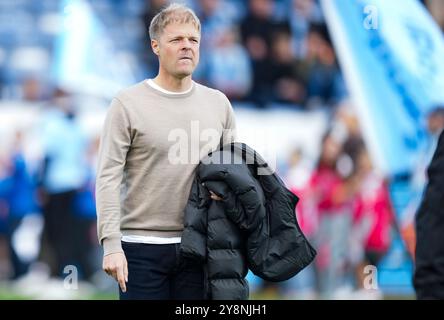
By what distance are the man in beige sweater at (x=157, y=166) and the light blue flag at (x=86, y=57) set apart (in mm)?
5867

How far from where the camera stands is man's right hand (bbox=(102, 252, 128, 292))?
388cm

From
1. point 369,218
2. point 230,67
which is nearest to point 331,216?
point 369,218

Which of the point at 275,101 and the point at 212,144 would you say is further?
the point at 275,101

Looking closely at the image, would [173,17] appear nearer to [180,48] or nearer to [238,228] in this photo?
[180,48]

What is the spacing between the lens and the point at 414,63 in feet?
32.8

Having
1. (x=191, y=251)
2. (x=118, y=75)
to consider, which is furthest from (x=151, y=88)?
(x=118, y=75)

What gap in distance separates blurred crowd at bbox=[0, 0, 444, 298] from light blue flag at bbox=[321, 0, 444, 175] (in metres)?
0.12

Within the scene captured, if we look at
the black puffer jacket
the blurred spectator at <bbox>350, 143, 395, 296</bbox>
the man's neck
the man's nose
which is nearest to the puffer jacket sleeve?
the black puffer jacket

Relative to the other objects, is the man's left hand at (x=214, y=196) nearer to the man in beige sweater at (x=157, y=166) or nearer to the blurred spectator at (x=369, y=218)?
the man in beige sweater at (x=157, y=166)

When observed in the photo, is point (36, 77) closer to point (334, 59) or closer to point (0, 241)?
point (0, 241)

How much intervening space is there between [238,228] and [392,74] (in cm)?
631

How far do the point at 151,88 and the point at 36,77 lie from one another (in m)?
6.12

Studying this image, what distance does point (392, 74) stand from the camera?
32.8ft

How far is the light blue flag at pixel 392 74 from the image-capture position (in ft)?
32.5
